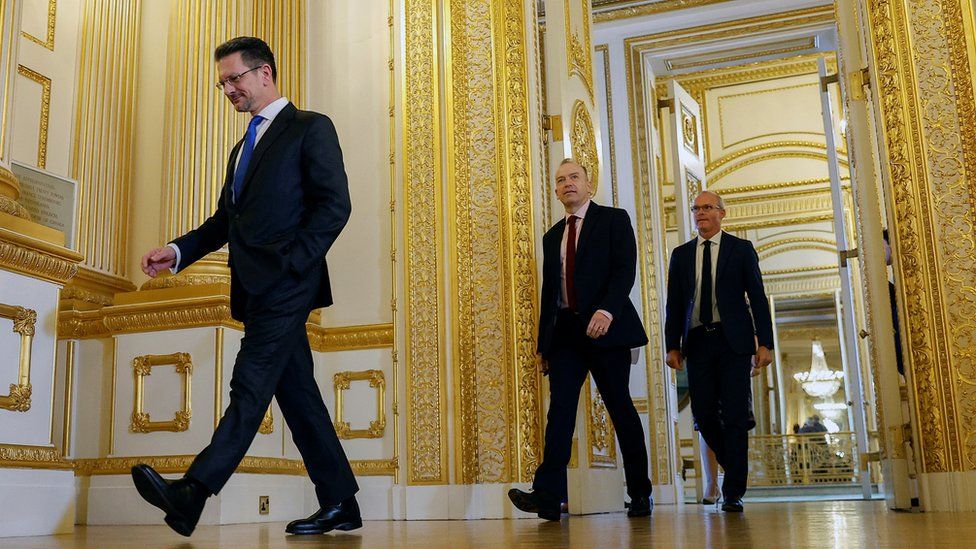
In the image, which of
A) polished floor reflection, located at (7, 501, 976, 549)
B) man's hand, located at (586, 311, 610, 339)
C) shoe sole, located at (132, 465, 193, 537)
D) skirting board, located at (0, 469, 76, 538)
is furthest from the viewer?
man's hand, located at (586, 311, 610, 339)

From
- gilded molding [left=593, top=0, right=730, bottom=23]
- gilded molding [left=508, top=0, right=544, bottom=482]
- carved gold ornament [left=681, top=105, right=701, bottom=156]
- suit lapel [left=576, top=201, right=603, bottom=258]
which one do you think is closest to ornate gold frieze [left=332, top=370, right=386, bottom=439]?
gilded molding [left=508, top=0, right=544, bottom=482]

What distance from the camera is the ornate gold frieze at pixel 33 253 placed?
3172 mm

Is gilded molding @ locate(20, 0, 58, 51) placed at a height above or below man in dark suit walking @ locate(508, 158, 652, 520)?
above

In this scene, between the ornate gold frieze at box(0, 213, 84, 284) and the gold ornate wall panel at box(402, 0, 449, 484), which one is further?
the gold ornate wall panel at box(402, 0, 449, 484)

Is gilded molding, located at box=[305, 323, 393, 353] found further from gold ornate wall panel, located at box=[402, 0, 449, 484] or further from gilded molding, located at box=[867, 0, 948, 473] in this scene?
gilded molding, located at box=[867, 0, 948, 473]

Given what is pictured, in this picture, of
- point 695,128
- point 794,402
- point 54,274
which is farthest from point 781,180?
point 54,274

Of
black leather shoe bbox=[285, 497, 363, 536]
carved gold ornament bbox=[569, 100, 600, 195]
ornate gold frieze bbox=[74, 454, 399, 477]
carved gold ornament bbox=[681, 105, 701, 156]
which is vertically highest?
carved gold ornament bbox=[681, 105, 701, 156]

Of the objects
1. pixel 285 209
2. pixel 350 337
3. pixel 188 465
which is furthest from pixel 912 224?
pixel 188 465

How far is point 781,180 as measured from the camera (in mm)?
12922

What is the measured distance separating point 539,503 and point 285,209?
4.89ft

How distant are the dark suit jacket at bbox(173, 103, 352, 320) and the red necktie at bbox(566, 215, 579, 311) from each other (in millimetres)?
1369

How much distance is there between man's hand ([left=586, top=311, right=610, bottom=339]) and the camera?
3.66 meters

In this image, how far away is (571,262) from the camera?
3.99 m

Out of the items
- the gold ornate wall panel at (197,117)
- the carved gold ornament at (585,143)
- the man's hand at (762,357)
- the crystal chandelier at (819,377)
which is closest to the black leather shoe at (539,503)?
the man's hand at (762,357)
